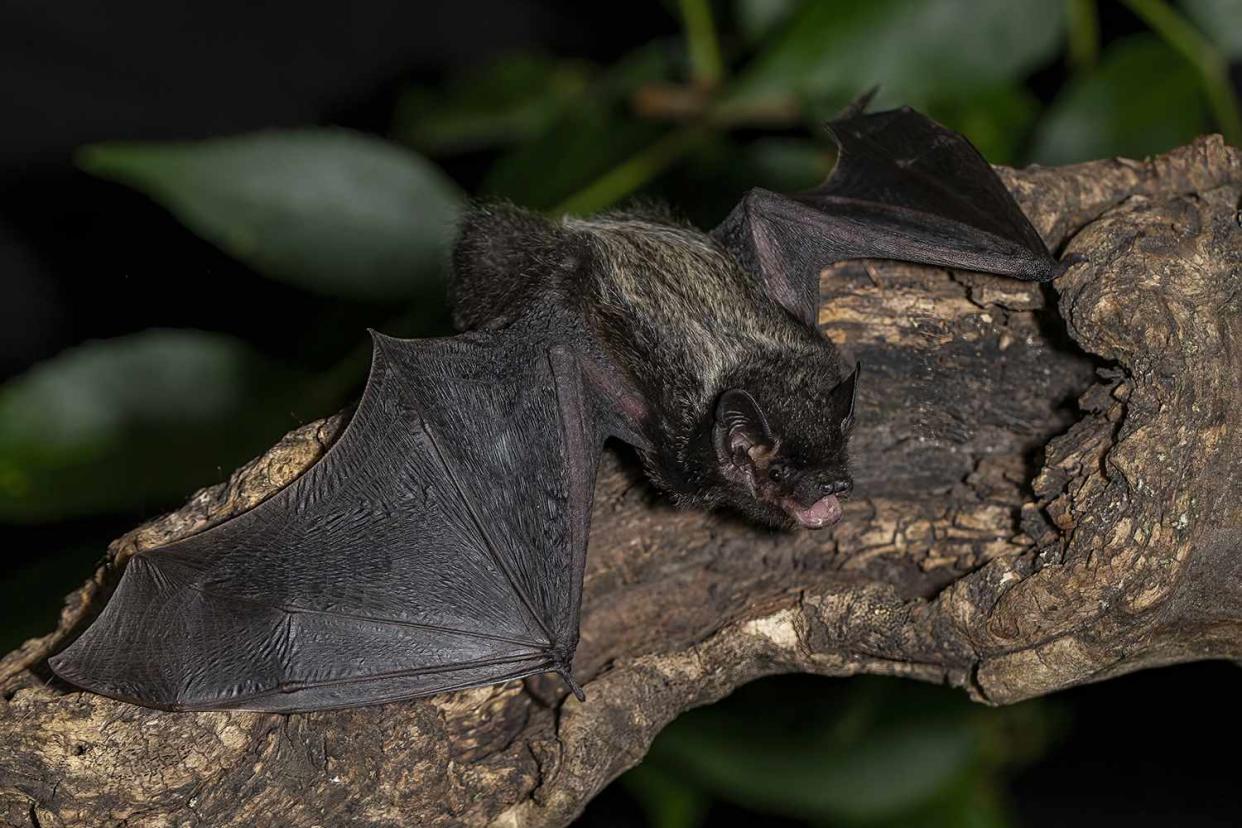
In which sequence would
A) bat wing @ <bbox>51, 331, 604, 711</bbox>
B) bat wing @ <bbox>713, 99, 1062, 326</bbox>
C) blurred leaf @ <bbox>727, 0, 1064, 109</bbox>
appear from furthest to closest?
blurred leaf @ <bbox>727, 0, 1064, 109</bbox>
bat wing @ <bbox>713, 99, 1062, 326</bbox>
bat wing @ <bbox>51, 331, 604, 711</bbox>

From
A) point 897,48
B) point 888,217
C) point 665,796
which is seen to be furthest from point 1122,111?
point 665,796

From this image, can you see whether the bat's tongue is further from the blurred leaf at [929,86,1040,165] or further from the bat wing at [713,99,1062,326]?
the blurred leaf at [929,86,1040,165]

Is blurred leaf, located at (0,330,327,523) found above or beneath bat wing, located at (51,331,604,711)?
above

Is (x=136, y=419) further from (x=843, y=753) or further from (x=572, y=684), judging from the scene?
(x=843, y=753)

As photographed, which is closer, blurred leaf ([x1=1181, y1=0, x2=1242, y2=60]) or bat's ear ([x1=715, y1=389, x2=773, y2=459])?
bat's ear ([x1=715, y1=389, x2=773, y2=459])

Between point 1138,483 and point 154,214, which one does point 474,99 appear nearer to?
point 154,214

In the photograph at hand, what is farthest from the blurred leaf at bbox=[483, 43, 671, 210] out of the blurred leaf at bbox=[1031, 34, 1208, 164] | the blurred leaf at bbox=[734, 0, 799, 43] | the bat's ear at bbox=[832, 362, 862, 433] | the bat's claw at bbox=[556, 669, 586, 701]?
the bat's claw at bbox=[556, 669, 586, 701]

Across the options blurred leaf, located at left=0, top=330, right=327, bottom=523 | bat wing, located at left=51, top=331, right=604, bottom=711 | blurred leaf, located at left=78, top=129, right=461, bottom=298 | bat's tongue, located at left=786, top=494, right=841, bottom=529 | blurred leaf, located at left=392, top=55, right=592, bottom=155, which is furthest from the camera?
blurred leaf, located at left=392, top=55, right=592, bottom=155

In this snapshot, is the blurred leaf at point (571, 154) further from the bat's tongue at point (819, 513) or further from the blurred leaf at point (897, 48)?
the bat's tongue at point (819, 513)
